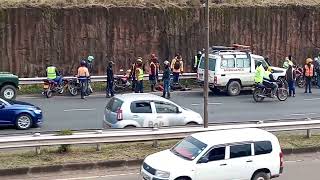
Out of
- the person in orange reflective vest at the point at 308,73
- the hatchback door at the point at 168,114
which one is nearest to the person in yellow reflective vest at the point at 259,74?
the person in orange reflective vest at the point at 308,73

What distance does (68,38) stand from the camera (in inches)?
1407

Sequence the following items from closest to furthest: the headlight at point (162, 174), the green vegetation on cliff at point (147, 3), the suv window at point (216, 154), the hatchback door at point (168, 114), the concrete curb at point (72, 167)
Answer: the headlight at point (162, 174), the suv window at point (216, 154), the concrete curb at point (72, 167), the hatchback door at point (168, 114), the green vegetation on cliff at point (147, 3)

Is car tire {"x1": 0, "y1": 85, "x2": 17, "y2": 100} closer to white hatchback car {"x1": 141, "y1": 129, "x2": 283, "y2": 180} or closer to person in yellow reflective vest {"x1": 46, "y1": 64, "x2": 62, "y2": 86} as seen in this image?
person in yellow reflective vest {"x1": 46, "y1": 64, "x2": 62, "y2": 86}

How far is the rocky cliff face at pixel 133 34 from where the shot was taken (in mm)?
34969

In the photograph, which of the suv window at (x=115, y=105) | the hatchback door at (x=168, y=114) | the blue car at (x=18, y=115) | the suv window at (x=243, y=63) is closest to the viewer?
the suv window at (x=115, y=105)

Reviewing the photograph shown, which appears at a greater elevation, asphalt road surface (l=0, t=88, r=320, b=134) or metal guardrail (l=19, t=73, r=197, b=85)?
metal guardrail (l=19, t=73, r=197, b=85)

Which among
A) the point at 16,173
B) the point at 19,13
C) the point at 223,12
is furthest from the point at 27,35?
the point at 16,173

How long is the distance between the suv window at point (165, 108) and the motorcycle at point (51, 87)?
34.0 feet

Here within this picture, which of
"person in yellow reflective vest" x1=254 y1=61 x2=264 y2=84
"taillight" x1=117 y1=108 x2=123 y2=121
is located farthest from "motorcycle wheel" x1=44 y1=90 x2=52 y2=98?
"taillight" x1=117 y1=108 x2=123 y2=121

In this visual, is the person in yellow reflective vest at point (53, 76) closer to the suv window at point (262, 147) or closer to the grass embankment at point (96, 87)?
the grass embankment at point (96, 87)

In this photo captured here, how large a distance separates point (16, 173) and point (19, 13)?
60.4ft

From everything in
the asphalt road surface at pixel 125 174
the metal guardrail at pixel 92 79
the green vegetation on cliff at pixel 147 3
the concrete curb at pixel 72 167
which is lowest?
the asphalt road surface at pixel 125 174

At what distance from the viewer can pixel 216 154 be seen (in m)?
16.5

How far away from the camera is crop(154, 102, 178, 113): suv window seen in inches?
897
